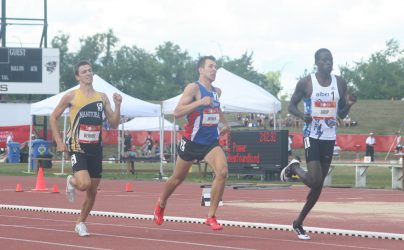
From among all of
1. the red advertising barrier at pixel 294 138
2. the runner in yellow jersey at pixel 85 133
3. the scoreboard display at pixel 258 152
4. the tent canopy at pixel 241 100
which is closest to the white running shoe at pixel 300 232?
the runner in yellow jersey at pixel 85 133

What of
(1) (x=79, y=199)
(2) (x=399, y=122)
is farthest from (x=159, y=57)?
(1) (x=79, y=199)

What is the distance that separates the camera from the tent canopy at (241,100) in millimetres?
34469

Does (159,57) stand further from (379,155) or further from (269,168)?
(269,168)

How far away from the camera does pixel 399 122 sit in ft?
271

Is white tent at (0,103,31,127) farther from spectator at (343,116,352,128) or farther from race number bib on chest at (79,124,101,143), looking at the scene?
race number bib on chest at (79,124,101,143)

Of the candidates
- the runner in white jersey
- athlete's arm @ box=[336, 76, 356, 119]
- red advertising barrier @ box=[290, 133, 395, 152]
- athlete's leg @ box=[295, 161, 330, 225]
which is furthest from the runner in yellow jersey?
red advertising barrier @ box=[290, 133, 395, 152]

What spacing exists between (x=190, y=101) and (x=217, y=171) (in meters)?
0.93

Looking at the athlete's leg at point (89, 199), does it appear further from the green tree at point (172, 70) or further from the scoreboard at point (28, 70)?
the green tree at point (172, 70)

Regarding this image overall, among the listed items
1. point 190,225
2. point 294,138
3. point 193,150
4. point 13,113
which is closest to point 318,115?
point 193,150

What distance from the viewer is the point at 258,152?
34.5m

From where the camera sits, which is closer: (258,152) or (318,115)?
(318,115)

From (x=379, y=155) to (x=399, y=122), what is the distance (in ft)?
60.7

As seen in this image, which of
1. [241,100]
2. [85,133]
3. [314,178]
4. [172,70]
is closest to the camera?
[314,178]

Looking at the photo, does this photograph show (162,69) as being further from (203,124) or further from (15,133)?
(203,124)
